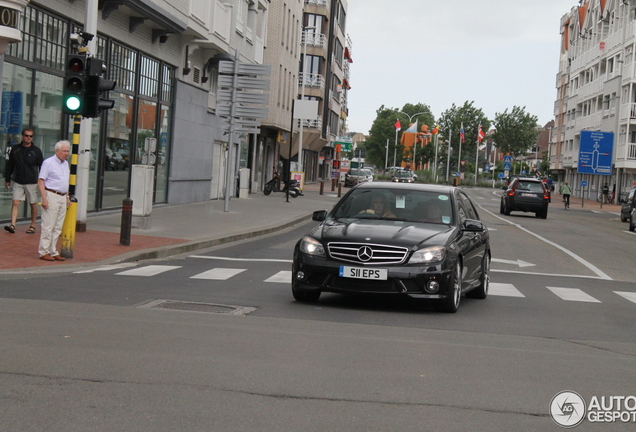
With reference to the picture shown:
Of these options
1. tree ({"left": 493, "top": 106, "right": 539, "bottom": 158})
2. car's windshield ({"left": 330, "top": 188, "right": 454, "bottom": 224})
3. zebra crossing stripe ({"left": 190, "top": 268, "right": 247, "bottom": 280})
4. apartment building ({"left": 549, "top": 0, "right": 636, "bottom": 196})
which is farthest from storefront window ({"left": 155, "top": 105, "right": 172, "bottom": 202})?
tree ({"left": 493, "top": 106, "right": 539, "bottom": 158})

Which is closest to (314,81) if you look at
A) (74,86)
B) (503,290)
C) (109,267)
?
(74,86)

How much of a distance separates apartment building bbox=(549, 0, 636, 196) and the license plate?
6020 cm

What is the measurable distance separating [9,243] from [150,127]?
11923 millimetres

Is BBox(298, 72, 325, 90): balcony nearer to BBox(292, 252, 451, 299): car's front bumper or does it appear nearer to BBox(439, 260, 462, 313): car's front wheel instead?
BBox(439, 260, 462, 313): car's front wheel

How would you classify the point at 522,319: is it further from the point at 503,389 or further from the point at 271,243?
the point at 271,243

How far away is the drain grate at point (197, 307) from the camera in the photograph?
9.80 m

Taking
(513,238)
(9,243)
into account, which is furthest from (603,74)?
(9,243)

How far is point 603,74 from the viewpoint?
283 feet

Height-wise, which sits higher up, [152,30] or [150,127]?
[152,30]

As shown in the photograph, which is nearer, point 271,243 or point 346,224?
point 346,224

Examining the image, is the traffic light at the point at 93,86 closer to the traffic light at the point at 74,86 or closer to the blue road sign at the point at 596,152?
the traffic light at the point at 74,86

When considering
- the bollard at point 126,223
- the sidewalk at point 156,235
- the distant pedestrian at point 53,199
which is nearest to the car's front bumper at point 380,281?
the sidewalk at point 156,235

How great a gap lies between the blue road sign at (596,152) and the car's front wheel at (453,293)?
56688 mm

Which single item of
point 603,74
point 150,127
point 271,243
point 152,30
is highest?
point 603,74
